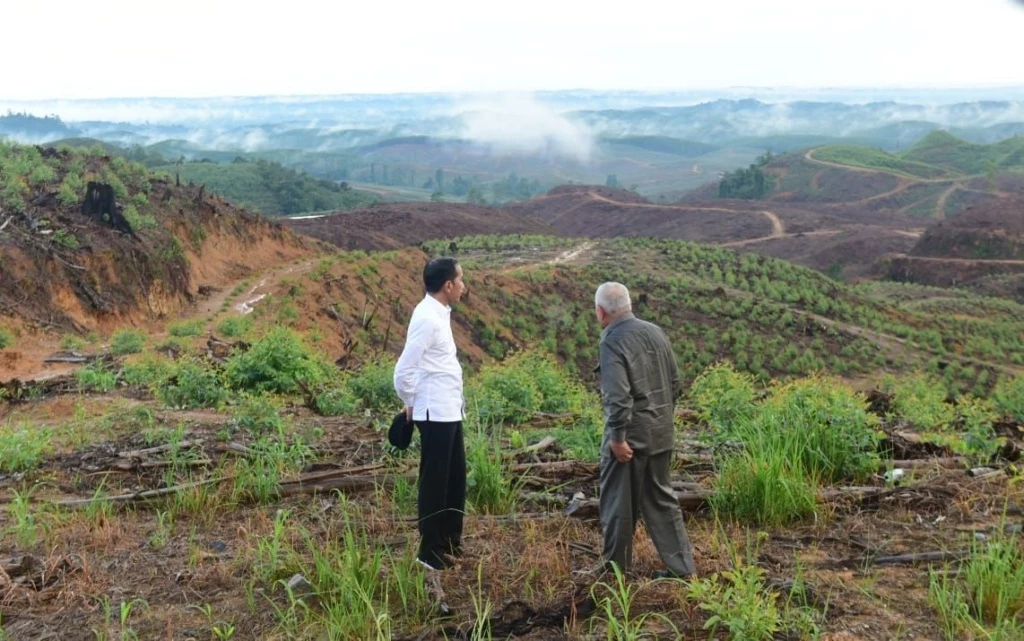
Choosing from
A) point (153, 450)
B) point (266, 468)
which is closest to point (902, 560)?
point (266, 468)

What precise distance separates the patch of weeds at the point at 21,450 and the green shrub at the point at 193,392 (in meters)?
1.71

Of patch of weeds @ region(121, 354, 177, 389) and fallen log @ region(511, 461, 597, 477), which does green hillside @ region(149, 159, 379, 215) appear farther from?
fallen log @ region(511, 461, 597, 477)

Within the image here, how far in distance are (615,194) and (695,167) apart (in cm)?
8479

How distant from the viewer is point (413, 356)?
3.98 m

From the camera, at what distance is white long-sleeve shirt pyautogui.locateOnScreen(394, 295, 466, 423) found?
3971mm

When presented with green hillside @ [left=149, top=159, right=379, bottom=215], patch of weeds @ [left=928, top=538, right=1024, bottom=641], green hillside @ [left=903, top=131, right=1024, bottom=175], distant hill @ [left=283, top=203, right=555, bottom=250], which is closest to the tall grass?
patch of weeds @ [left=928, top=538, right=1024, bottom=641]

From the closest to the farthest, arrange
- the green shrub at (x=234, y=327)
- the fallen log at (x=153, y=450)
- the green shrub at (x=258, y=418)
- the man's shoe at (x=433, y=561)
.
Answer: the man's shoe at (x=433, y=561) < the fallen log at (x=153, y=450) < the green shrub at (x=258, y=418) < the green shrub at (x=234, y=327)

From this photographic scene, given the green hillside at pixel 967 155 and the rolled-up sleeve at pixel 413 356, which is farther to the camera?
the green hillside at pixel 967 155

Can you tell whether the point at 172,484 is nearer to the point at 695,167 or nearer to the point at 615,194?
the point at 615,194

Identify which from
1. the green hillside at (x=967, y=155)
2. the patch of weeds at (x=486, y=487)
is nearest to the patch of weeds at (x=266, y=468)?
the patch of weeds at (x=486, y=487)

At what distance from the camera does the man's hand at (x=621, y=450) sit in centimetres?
381

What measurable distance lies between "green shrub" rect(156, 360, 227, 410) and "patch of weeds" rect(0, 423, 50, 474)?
171 centimetres

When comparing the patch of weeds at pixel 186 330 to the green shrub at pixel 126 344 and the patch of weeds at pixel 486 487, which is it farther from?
the patch of weeds at pixel 486 487

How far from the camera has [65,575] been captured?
4.19 meters
